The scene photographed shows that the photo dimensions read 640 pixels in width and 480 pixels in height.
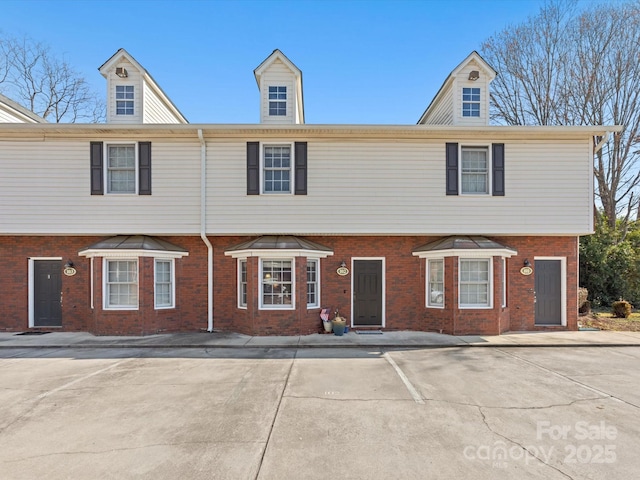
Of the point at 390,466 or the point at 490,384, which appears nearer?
the point at 390,466

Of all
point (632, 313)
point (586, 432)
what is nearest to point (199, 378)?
point (586, 432)

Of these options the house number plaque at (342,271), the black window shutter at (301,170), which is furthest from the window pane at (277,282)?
the black window shutter at (301,170)

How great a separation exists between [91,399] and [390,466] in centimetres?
509

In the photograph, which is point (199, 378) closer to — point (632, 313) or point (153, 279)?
point (153, 279)

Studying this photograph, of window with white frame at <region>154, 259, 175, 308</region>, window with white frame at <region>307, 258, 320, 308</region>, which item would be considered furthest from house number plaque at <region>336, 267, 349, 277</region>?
window with white frame at <region>154, 259, 175, 308</region>

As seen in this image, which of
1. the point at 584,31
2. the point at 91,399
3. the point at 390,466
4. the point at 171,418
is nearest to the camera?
the point at 390,466

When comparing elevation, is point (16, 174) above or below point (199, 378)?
above

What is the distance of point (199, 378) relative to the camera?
6520 millimetres

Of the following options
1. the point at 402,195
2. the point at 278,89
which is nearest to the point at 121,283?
the point at 278,89

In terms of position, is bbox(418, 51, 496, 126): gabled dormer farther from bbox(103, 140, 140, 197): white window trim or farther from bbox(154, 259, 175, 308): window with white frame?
bbox(154, 259, 175, 308): window with white frame

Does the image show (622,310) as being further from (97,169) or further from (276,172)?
(97,169)

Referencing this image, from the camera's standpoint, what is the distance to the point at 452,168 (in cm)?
1061

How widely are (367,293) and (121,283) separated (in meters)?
8.11

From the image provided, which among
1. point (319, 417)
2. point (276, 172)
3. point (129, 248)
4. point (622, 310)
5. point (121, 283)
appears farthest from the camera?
point (622, 310)
